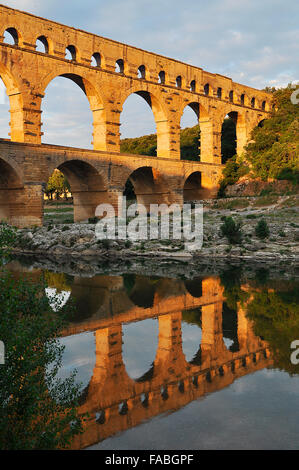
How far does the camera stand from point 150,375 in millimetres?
6090

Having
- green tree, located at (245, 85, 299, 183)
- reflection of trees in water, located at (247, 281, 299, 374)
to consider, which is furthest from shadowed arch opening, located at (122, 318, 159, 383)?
green tree, located at (245, 85, 299, 183)

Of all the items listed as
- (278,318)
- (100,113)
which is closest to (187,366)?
(278,318)

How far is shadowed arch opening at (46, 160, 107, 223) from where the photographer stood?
26984 millimetres

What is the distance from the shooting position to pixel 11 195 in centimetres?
2361

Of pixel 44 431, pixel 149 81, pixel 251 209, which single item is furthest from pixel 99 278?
pixel 149 81

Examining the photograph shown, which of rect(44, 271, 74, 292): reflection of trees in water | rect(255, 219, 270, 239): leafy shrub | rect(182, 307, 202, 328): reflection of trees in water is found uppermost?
rect(255, 219, 270, 239): leafy shrub

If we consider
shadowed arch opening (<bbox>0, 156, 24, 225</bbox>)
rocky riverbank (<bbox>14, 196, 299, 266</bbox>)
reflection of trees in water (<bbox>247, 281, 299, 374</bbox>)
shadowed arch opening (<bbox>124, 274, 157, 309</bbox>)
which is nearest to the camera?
reflection of trees in water (<bbox>247, 281, 299, 374</bbox>)

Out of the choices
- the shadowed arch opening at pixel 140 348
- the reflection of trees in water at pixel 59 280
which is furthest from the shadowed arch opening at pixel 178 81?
the shadowed arch opening at pixel 140 348

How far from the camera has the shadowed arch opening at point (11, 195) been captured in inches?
906

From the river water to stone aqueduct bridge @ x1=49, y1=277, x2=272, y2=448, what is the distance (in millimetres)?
13

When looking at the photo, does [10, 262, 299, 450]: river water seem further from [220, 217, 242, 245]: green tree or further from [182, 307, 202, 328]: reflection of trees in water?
[220, 217, 242, 245]: green tree

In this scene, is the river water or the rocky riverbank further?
the rocky riverbank

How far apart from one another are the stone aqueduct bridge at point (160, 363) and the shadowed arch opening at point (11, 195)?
13.3m
